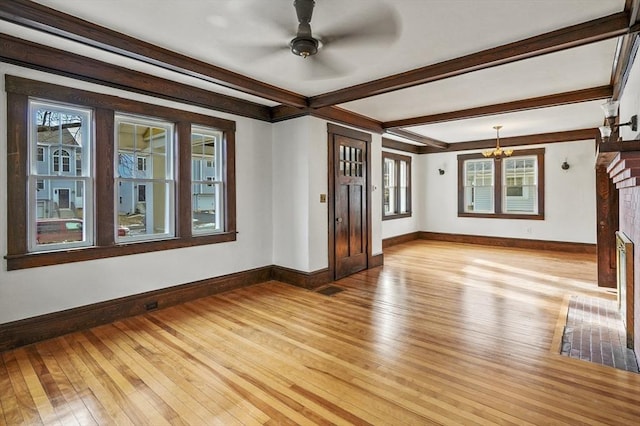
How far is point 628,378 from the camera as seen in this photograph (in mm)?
2535

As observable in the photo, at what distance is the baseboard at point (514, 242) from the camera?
299 inches

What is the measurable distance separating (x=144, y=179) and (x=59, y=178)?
84 centimetres

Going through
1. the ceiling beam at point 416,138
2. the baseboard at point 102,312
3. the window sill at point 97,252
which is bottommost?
the baseboard at point 102,312

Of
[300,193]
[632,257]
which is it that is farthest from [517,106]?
[300,193]

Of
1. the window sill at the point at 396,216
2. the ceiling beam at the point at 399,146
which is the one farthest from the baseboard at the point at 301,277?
the ceiling beam at the point at 399,146

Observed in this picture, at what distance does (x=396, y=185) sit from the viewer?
9008 millimetres

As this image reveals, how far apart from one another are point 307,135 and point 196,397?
3592mm

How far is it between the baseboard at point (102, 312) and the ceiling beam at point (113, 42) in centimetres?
250

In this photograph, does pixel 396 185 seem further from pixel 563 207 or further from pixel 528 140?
pixel 563 207

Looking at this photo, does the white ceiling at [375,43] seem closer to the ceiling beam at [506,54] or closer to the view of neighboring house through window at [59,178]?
the ceiling beam at [506,54]

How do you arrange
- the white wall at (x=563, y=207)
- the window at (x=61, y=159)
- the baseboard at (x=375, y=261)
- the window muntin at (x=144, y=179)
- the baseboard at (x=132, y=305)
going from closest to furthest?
1. the baseboard at (x=132, y=305)
2. the window at (x=61, y=159)
3. the window muntin at (x=144, y=179)
4. the baseboard at (x=375, y=261)
5. the white wall at (x=563, y=207)

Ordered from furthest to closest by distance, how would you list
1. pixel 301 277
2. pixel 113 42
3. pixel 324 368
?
pixel 301 277, pixel 113 42, pixel 324 368

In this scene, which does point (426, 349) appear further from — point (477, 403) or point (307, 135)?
point (307, 135)

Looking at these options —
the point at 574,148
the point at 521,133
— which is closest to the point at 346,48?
the point at 521,133
